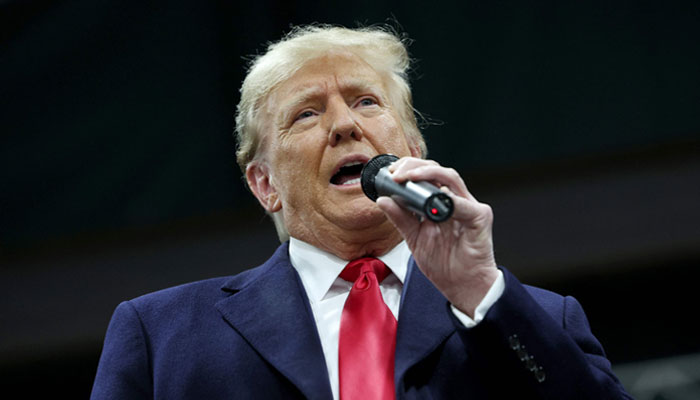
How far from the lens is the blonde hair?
1.76m

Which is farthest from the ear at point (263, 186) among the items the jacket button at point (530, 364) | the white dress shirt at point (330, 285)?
the jacket button at point (530, 364)

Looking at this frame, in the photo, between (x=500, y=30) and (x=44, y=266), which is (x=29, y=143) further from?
(x=500, y=30)

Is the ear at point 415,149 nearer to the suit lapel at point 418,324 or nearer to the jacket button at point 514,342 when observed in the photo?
the suit lapel at point 418,324

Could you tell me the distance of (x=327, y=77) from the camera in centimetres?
171

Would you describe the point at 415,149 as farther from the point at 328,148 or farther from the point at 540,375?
the point at 540,375

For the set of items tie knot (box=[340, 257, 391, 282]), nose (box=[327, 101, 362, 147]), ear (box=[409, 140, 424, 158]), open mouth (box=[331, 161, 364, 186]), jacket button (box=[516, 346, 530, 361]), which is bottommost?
jacket button (box=[516, 346, 530, 361])

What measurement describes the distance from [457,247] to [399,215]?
0.37 ft

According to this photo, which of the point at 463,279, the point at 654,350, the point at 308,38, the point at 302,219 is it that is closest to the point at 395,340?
the point at 463,279

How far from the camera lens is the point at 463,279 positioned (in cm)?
125

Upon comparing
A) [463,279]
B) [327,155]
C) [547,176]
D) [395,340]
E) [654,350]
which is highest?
[327,155]

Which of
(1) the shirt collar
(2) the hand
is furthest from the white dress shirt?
(2) the hand

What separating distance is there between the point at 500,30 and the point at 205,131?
1.31 meters

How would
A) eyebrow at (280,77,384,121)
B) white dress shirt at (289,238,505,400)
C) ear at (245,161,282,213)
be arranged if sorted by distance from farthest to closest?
ear at (245,161,282,213), eyebrow at (280,77,384,121), white dress shirt at (289,238,505,400)

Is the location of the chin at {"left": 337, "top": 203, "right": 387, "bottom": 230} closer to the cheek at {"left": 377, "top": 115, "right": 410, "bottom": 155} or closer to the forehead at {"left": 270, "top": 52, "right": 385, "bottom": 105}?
the cheek at {"left": 377, "top": 115, "right": 410, "bottom": 155}
